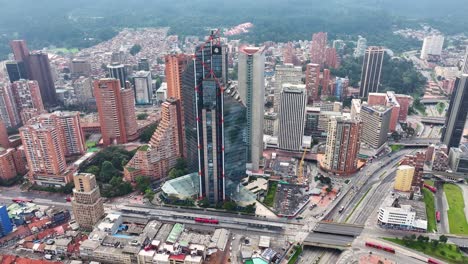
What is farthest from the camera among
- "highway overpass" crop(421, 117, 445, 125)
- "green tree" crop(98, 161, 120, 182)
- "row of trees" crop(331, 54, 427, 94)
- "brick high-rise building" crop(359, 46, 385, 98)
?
"row of trees" crop(331, 54, 427, 94)

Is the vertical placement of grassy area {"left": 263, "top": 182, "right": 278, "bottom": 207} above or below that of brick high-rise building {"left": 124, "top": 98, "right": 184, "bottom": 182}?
below

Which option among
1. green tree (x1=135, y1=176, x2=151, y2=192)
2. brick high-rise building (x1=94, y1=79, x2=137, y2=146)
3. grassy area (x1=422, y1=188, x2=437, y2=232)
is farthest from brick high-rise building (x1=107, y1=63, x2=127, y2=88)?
grassy area (x1=422, y1=188, x2=437, y2=232)

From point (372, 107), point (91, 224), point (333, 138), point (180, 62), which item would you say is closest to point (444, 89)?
point (372, 107)

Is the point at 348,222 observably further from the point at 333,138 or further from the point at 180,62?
the point at 180,62

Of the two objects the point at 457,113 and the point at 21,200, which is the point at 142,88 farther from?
the point at 457,113

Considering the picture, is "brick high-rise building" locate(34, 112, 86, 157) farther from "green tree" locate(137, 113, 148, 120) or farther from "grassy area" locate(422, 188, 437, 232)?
"grassy area" locate(422, 188, 437, 232)

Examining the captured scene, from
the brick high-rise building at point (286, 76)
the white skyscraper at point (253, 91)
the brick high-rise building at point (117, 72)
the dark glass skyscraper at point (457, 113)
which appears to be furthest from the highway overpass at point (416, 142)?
the brick high-rise building at point (117, 72)
